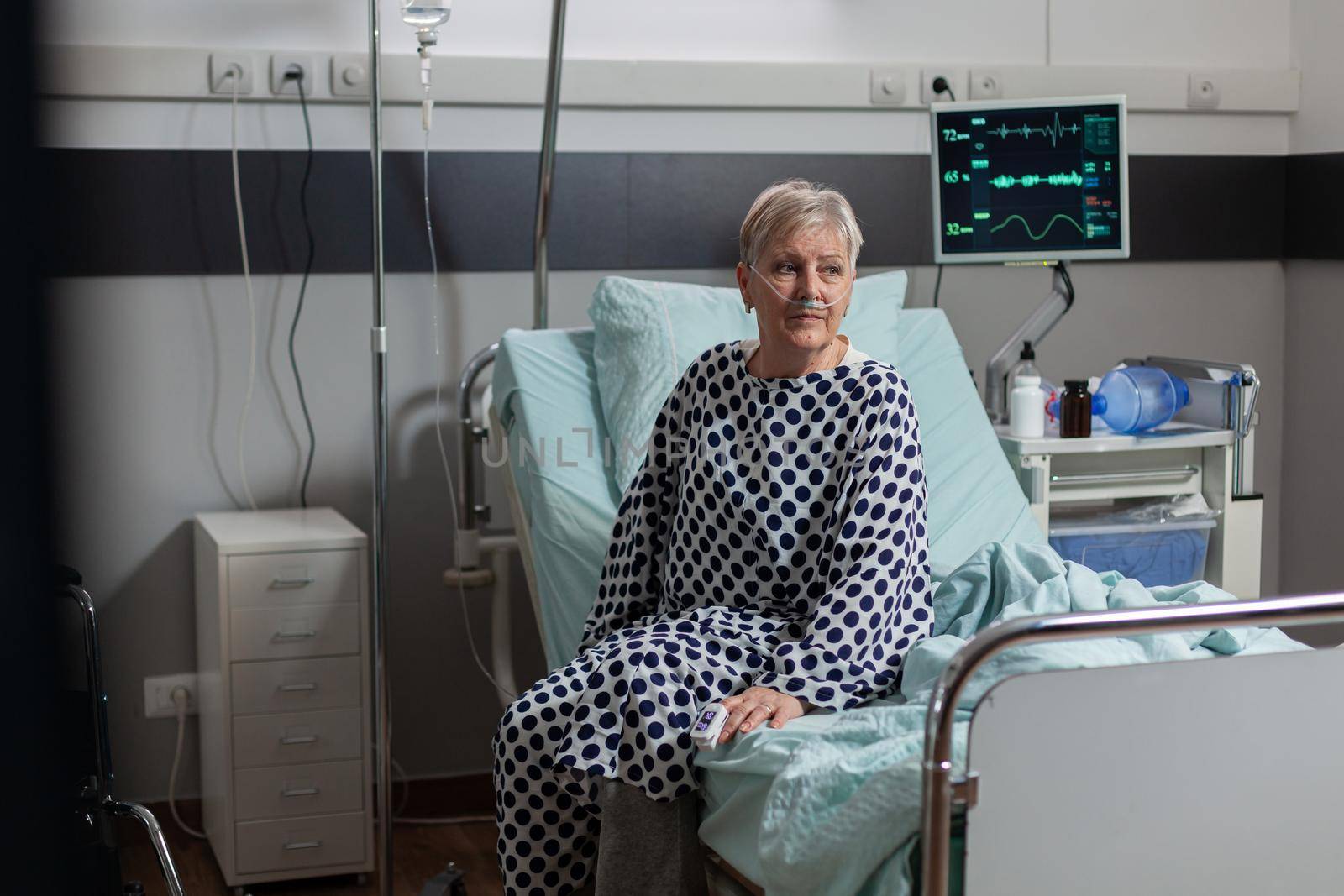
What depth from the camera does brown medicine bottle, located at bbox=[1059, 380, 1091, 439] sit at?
2.93 m

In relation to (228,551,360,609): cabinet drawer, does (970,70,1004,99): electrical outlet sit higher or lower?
higher

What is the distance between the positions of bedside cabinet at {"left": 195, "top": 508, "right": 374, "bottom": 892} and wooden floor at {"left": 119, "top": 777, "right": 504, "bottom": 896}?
6 cm

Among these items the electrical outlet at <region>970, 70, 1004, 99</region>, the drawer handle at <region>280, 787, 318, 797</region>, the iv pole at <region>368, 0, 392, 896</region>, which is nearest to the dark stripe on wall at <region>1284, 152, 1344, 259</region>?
the electrical outlet at <region>970, 70, 1004, 99</region>

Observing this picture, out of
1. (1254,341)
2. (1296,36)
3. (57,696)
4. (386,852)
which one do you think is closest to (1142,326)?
(1254,341)

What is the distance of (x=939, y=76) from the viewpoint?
3.51 metres

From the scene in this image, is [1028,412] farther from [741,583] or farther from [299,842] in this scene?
[299,842]

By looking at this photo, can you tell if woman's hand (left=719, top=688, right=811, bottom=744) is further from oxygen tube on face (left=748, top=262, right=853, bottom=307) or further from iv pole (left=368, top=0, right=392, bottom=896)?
iv pole (left=368, top=0, right=392, bottom=896)

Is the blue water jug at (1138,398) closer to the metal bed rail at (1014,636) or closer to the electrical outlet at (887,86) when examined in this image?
the electrical outlet at (887,86)

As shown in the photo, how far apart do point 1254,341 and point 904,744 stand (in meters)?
2.73

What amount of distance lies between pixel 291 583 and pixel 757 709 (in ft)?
4.08

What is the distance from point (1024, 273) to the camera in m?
3.71

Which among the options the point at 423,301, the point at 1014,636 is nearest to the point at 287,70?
the point at 423,301

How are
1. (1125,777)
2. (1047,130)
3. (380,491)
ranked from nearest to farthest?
(1125,777)
(380,491)
(1047,130)

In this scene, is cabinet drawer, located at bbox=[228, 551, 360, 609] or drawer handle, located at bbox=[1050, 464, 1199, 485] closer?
cabinet drawer, located at bbox=[228, 551, 360, 609]
